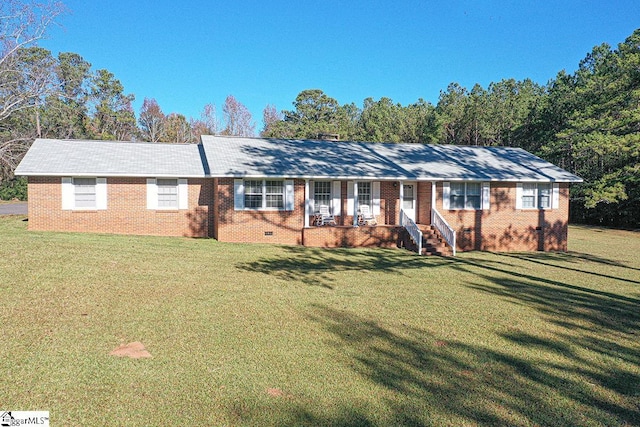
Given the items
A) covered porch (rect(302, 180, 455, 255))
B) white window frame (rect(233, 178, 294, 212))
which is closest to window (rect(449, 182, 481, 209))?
covered porch (rect(302, 180, 455, 255))

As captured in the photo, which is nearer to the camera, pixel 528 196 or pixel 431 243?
pixel 431 243

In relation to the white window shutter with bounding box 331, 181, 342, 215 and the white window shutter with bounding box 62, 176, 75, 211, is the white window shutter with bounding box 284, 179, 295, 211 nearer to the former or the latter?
the white window shutter with bounding box 331, 181, 342, 215

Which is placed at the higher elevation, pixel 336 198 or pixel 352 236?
pixel 336 198

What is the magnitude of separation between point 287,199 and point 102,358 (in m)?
12.1

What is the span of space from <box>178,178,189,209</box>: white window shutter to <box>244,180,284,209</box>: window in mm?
2657

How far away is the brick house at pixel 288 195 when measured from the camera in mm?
16469

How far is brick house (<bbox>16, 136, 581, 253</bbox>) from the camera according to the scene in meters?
16.5

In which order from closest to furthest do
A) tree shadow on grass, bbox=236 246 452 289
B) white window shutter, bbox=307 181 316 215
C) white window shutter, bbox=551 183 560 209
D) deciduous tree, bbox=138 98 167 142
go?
tree shadow on grass, bbox=236 246 452 289 → white window shutter, bbox=307 181 316 215 → white window shutter, bbox=551 183 560 209 → deciduous tree, bbox=138 98 167 142

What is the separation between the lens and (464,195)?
60.7ft

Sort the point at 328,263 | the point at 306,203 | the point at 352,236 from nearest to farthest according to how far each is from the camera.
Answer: the point at 328,263 < the point at 306,203 < the point at 352,236

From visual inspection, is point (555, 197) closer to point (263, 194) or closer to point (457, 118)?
point (263, 194)

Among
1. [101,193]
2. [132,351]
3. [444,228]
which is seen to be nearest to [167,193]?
[101,193]

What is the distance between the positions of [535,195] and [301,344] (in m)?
16.7

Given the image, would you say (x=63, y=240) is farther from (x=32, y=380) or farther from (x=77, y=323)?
(x=32, y=380)
